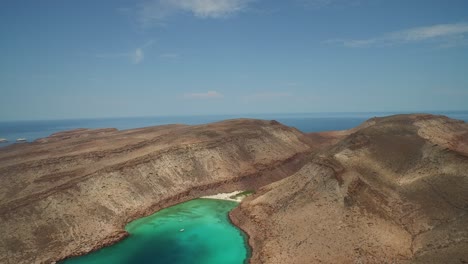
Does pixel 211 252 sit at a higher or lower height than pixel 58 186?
lower

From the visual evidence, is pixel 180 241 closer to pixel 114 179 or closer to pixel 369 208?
pixel 114 179

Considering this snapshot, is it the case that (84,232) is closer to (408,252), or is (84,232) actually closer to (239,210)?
(239,210)

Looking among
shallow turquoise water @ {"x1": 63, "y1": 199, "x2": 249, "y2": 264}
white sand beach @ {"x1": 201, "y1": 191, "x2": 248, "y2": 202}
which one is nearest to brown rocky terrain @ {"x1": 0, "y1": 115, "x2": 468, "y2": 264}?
white sand beach @ {"x1": 201, "y1": 191, "x2": 248, "y2": 202}

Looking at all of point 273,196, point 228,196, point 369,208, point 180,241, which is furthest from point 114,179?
point 369,208

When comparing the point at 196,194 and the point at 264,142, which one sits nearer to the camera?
the point at 196,194

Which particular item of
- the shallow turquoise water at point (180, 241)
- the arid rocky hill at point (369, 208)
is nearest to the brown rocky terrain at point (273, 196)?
the arid rocky hill at point (369, 208)

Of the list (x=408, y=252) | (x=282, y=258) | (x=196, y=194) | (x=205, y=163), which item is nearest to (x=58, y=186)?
(x=196, y=194)

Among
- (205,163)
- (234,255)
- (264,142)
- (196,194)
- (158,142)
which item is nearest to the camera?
(234,255)
